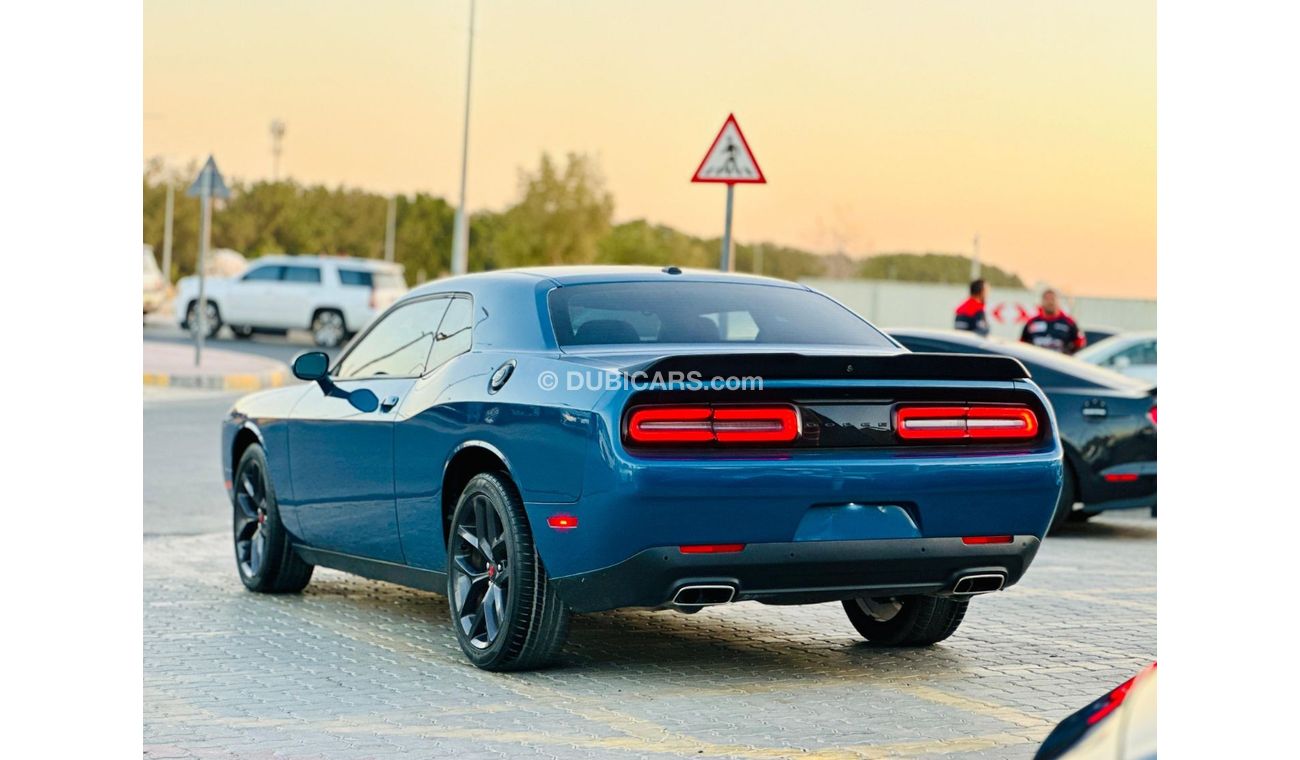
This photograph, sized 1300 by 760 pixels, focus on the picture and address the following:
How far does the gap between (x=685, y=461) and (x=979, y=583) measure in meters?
1.22

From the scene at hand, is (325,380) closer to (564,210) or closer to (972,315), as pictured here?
(972,315)

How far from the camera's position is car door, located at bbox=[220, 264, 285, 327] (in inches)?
1538

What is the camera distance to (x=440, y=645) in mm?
7562

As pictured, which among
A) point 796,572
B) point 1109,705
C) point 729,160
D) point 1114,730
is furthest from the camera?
point 729,160

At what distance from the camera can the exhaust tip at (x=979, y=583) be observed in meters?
6.52

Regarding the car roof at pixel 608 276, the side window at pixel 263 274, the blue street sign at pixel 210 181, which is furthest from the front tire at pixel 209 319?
the car roof at pixel 608 276

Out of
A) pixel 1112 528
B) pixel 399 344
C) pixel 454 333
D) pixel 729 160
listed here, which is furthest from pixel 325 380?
pixel 1112 528

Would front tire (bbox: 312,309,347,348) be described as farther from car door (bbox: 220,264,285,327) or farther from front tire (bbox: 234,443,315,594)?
front tire (bbox: 234,443,315,594)

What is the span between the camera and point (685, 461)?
240 inches

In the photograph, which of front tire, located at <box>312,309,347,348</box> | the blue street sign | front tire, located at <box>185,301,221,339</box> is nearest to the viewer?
the blue street sign

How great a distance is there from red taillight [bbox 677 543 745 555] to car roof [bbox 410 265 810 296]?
1538 millimetres

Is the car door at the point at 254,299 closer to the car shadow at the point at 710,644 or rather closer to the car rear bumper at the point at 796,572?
the car shadow at the point at 710,644

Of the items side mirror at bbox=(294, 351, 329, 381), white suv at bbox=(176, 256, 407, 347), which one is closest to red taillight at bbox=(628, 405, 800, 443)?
side mirror at bbox=(294, 351, 329, 381)
